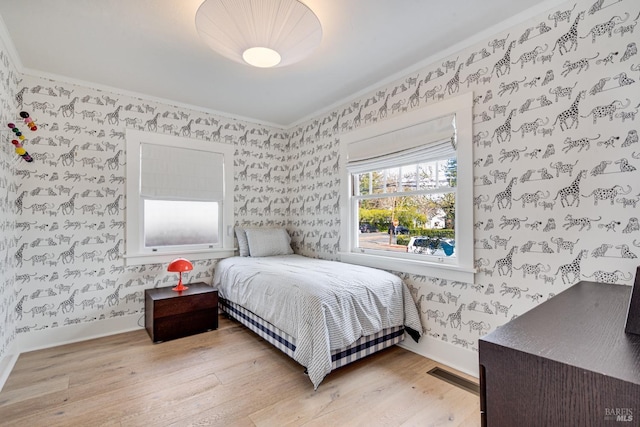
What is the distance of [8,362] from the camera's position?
89.9 inches

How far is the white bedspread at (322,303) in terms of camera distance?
2.01 meters

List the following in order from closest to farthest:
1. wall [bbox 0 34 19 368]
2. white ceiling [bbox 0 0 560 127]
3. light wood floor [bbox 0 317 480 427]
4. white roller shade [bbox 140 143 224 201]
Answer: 1. light wood floor [bbox 0 317 480 427]
2. white ceiling [bbox 0 0 560 127]
3. wall [bbox 0 34 19 368]
4. white roller shade [bbox 140 143 224 201]

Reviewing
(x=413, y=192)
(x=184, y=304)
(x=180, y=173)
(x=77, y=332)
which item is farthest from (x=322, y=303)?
(x=77, y=332)

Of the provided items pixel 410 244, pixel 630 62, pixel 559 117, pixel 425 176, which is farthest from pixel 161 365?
pixel 630 62

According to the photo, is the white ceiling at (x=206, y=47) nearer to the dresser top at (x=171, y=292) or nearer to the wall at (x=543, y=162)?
the wall at (x=543, y=162)

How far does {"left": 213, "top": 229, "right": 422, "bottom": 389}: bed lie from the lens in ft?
6.63

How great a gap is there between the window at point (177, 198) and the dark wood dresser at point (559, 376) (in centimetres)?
338

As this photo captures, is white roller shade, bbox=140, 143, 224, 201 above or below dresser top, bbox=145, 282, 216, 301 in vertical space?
above

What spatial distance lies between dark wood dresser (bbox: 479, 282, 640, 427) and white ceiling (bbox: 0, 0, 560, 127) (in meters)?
1.97

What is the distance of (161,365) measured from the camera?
7.73 ft

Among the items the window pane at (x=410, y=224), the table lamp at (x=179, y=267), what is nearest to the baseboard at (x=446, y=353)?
the window pane at (x=410, y=224)

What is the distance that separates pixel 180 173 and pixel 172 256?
957mm

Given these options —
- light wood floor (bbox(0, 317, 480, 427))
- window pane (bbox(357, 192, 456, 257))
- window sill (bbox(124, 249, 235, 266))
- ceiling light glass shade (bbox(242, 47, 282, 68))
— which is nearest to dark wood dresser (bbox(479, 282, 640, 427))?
light wood floor (bbox(0, 317, 480, 427))

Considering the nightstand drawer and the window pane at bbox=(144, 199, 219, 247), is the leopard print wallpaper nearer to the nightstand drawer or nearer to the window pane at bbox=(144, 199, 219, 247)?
the window pane at bbox=(144, 199, 219, 247)
